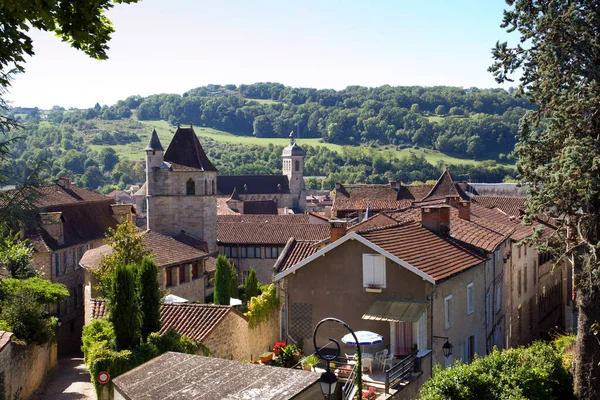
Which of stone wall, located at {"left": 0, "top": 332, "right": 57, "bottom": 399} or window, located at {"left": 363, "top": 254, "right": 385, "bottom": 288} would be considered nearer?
stone wall, located at {"left": 0, "top": 332, "right": 57, "bottom": 399}

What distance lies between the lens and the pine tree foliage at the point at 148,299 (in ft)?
74.7

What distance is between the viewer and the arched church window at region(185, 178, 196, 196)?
2078 inches

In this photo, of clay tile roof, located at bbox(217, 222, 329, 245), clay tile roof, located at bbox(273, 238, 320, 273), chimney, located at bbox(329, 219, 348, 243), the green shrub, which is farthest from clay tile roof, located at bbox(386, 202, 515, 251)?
clay tile roof, located at bbox(217, 222, 329, 245)

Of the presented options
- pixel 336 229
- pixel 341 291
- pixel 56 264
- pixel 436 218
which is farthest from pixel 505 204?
pixel 341 291

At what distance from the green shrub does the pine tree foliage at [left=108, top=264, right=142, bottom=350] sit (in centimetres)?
998

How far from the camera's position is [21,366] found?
71.0ft

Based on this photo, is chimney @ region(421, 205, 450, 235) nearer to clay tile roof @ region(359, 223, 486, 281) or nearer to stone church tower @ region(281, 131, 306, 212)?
clay tile roof @ region(359, 223, 486, 281)

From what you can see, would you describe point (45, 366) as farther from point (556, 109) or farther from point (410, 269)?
point (556, 109)

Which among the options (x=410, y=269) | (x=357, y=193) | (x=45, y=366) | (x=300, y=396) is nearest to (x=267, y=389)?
(x=300, y=396)

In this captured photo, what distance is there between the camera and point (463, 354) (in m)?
24.3

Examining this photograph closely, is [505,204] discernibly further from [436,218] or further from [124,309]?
[124,309]

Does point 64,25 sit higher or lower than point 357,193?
higher

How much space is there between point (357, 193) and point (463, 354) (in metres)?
45.3

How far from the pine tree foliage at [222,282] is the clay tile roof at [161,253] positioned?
5.85ft
